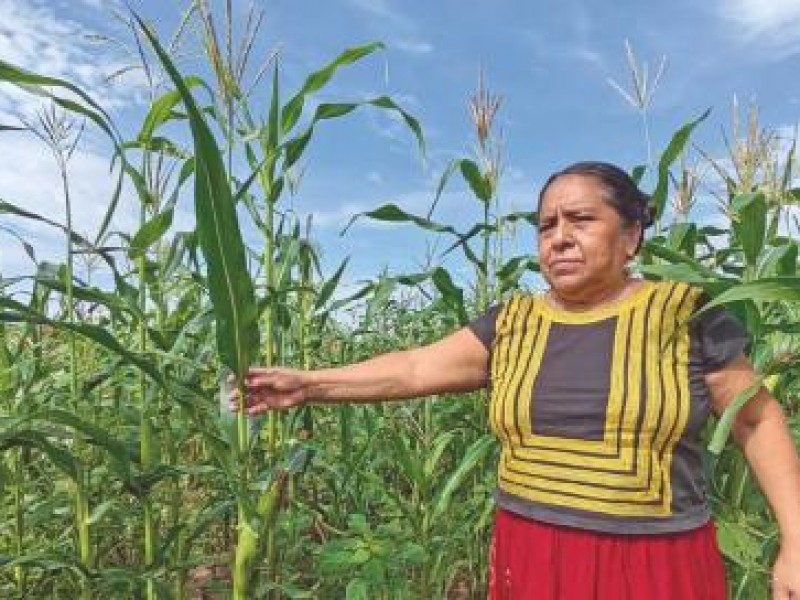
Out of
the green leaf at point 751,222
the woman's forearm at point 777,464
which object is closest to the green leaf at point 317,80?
the green leaf at point 751,222

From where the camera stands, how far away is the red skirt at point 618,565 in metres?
1.86

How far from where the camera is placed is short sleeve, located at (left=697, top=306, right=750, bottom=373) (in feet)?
6.29

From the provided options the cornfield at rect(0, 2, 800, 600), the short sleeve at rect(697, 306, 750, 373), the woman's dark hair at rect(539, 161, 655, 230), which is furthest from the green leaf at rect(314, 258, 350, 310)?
the short sleeve at rect(697, 306, 750, 373)

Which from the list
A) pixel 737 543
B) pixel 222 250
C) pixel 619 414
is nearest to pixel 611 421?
pixel 619 414

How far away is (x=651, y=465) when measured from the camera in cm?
187

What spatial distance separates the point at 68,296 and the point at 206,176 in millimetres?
881

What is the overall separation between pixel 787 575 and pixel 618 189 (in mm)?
968

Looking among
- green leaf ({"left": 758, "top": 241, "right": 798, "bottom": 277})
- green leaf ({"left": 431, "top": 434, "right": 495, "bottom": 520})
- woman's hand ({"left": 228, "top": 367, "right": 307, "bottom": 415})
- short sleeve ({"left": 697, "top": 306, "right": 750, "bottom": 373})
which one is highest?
green leaf ({"left": 758, "top": 241, "right": 798, "bottom": 277})

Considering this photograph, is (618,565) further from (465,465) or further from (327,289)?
(327,289)

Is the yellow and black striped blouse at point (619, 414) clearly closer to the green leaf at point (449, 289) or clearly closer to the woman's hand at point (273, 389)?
the woman's hand at point (273, 389)

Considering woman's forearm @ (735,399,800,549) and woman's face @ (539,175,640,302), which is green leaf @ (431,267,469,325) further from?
woman's forearm @ (735,399,800,549)

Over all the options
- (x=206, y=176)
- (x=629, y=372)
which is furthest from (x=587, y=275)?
(x=206, y=176)

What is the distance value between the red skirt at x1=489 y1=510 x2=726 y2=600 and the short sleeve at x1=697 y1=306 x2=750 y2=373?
1.27 ft

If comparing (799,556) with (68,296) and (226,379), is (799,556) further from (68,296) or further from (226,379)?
(68,296)
